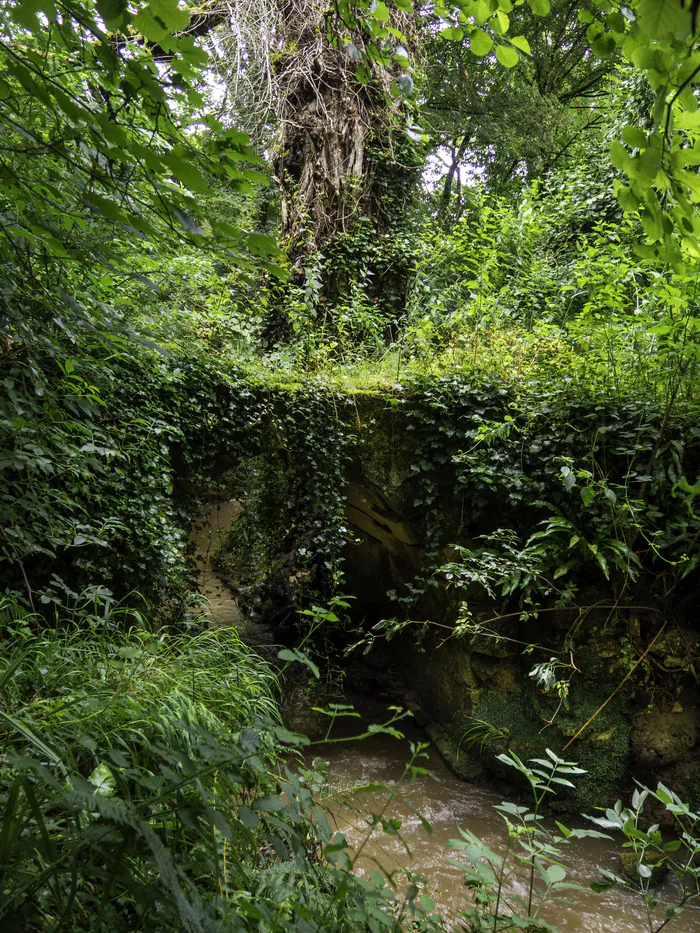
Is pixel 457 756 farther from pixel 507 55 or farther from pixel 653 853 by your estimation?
pixel 507 55

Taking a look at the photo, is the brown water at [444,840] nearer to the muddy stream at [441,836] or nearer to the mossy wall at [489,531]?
the muddy stream at [441,836]

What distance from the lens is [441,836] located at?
11.9ft

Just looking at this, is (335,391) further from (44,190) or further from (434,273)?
(434,273)

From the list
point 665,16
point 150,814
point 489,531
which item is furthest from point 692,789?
point 665,16

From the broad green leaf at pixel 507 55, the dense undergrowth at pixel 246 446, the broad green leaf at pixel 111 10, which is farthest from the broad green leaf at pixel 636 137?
the broad green leaf at pixel 111 10

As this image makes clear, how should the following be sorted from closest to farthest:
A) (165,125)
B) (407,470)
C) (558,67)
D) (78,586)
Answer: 1. (165,125)
2. (78,586)
3. (407,470)
4. (558,67)

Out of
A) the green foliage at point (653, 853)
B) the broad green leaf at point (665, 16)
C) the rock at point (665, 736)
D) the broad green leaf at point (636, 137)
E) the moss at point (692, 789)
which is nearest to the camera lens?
the broad green leaf at point (665, 16)

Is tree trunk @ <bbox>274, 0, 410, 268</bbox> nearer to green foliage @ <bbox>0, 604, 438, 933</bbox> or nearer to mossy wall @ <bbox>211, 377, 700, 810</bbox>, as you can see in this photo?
mossy wall @ <bbox>211, 377, 700, 810</bbox>

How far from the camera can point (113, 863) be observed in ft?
4.32

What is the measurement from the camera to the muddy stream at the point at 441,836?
2988 millimetres

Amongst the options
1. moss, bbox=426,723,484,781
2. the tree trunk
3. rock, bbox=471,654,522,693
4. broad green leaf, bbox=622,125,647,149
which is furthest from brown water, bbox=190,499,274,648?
broad green leaf, bbox=622,125,647,149

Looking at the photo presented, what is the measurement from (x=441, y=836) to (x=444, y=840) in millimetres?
83

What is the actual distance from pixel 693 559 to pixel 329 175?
609 cm

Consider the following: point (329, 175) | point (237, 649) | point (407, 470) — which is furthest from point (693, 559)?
point (329, 175)
